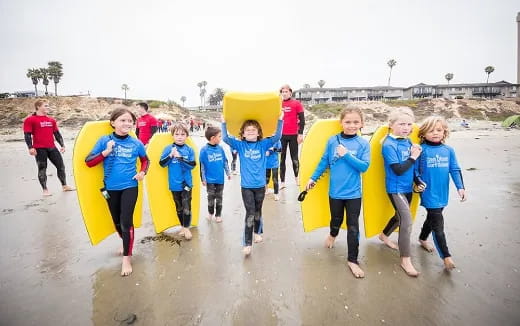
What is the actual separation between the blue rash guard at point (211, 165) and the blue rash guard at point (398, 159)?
2.37 m

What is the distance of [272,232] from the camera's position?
3.82 m

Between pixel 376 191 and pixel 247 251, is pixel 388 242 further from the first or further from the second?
pixel 247 251

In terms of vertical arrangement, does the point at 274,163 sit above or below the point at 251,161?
below

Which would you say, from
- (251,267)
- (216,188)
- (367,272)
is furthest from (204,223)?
(367,272)

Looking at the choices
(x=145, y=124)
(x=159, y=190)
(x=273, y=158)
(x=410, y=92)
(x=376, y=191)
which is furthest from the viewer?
(x=410, y=92)

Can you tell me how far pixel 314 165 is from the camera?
11.1 feet

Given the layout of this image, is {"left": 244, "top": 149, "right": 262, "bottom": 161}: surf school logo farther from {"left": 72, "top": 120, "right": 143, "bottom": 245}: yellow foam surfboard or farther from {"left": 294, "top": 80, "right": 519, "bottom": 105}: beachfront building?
{"left": 294, "top": 80, "right": 519, "bottom": 105}: beachfront building

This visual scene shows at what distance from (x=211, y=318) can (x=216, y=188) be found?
2261 mm

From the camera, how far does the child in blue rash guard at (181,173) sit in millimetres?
3635

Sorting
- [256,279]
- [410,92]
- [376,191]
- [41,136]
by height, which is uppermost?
[410,92]

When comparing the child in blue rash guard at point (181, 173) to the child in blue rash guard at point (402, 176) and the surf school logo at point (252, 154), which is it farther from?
the child in blue rash guard at point (402, 176)

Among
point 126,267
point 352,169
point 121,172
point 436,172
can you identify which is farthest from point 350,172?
point 126,267

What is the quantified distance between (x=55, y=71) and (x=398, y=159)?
7381 cm

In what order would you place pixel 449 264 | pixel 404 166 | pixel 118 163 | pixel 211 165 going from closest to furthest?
pixel 404 166 < pixel 449 264 < pixel 118 163 < pixel 211 165
